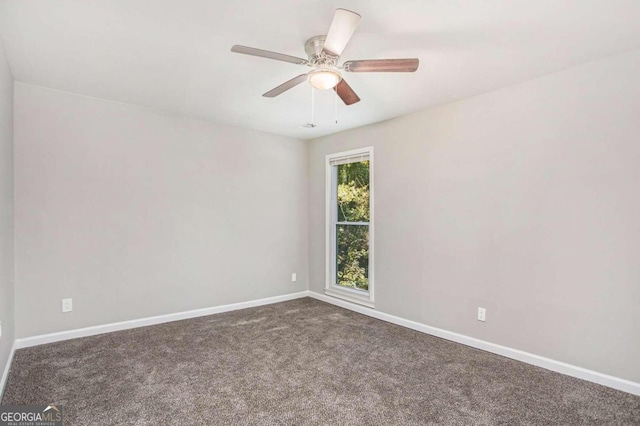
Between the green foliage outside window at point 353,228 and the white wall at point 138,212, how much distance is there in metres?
0.76

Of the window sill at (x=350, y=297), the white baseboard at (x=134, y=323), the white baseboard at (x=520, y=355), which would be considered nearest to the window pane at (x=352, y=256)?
the window sill at (x=350, y=297)

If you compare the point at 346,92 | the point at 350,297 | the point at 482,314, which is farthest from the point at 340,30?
the point at 350,297

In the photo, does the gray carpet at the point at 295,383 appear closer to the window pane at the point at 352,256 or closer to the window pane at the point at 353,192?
the window pane at the point at 352,256

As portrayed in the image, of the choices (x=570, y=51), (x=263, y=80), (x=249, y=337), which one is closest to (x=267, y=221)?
(x=249, y=337)

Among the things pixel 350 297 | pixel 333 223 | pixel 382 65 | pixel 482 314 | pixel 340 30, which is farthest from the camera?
pixel 333 223

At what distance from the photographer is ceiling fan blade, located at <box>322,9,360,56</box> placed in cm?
172

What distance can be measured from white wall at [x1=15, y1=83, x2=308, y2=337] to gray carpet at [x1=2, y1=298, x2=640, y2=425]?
20.5 inches

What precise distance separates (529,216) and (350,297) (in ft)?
7.96

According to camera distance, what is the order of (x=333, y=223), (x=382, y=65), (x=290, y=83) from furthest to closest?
(x=333, y=223)
(x=290, y=83)
(x=382, y=65)

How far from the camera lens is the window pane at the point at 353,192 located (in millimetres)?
4535

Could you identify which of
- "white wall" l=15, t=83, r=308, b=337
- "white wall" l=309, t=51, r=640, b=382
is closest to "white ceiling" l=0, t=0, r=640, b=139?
"white wall" l=309, t=51, r=640, b=382

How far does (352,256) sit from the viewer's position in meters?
4.73

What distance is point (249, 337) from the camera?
136 inches

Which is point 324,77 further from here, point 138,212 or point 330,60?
point 138,212
